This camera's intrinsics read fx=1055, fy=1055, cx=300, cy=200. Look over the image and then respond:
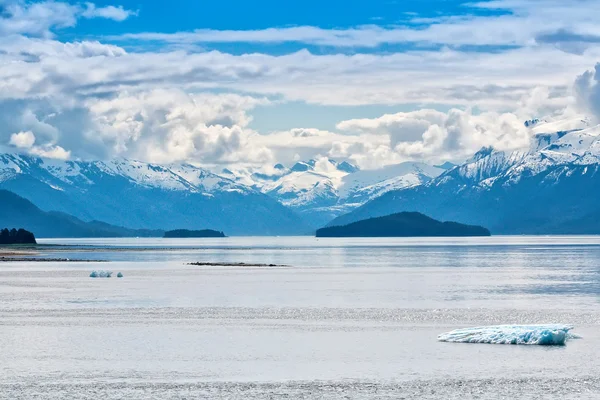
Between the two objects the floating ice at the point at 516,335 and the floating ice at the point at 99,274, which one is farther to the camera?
the floating ice at the point at 99,274

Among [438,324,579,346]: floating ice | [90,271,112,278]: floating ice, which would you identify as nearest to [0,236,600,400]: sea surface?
[438,324,579,346]: floating ice

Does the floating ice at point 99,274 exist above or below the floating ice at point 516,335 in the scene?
above

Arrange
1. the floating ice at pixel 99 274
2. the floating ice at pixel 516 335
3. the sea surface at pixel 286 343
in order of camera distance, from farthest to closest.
Result: the floating ice at pixel 99 274, the floating ice at pixel 516 335, the sea surface at pixel 286 343

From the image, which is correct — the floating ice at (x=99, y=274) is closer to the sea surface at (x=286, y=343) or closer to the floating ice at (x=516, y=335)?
the sea surface at (x=286, y=343)

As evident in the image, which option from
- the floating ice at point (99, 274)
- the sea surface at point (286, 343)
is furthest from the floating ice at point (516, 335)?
the floating ice at point (99, 274)

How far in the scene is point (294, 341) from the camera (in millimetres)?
76875

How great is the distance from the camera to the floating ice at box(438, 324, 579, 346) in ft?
238

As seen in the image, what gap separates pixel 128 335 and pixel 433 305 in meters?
39.3

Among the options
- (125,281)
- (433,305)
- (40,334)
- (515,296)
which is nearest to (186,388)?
(40,334)

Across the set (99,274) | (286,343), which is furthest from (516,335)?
(99,274)

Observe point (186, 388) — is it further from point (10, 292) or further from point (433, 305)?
point (10, 292)

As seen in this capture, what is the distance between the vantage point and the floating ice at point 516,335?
72.7m

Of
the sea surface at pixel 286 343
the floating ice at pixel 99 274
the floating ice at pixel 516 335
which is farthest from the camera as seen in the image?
the floating ice at pixel 99 274

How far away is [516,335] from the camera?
242 feet
